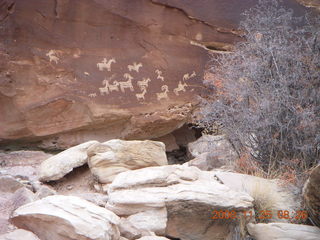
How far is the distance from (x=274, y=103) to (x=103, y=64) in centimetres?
304

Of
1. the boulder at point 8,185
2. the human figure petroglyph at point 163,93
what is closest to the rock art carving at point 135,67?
the human figure petroglyph at point 163,93

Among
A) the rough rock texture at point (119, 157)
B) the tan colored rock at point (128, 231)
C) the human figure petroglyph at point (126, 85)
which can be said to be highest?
the human figure petroglyph at point (126, 85)

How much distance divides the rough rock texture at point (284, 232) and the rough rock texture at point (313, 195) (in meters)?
0.18

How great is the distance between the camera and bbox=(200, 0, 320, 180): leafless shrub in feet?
16.0

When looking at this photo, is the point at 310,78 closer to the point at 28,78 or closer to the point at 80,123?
the point at 80,123

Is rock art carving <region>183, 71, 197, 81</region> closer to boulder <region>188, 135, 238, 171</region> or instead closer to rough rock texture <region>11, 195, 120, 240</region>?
boulder <region>188, 135, 238, 171</region>

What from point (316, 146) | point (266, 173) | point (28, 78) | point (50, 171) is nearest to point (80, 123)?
point (28, 78)

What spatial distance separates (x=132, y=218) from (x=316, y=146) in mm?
2408

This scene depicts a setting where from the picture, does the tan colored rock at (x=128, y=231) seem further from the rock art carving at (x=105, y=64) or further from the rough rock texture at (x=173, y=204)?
the rock art carving at (x=105, y=64)

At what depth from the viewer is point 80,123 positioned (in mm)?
6852

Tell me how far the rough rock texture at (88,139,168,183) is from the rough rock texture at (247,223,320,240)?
162 cm

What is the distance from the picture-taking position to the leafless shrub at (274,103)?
4887 millimetres

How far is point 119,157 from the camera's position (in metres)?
4.80

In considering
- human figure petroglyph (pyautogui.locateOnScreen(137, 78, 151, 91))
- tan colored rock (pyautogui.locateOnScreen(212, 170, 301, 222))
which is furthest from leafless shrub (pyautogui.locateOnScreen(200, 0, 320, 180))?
human figure petroglyph (pyautogui.locateOnScreen(137, 78, 151, 91))
